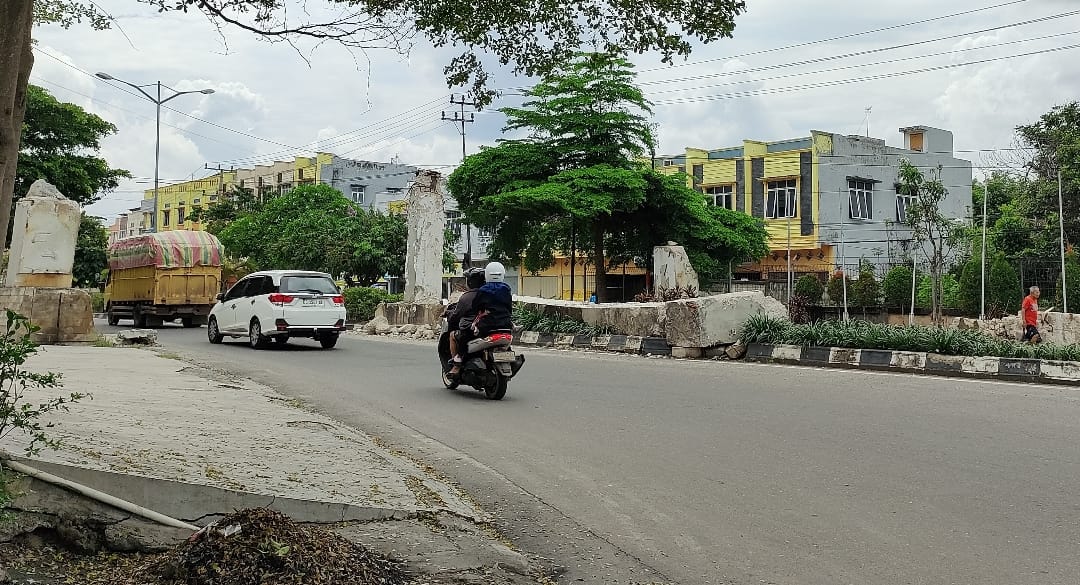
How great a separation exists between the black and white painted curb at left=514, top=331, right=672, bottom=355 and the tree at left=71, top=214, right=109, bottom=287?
3898 cm

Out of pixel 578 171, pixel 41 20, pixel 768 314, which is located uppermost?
pixel 578 171

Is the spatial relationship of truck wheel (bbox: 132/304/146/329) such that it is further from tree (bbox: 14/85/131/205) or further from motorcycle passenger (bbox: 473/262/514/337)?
motorcycle passenger (bbox: 473/262/514/337)

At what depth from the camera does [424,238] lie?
88.7 feet

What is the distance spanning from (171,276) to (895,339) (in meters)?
→ 23.3

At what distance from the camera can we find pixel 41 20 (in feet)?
29.5

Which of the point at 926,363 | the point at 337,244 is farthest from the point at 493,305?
the point at 337,244

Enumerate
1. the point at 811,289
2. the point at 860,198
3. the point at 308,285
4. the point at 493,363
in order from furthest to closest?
the point at 860,198 → the point at 811,289 → the point at 308,285 → the point at 493,363

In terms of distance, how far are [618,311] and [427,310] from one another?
8.18 meters

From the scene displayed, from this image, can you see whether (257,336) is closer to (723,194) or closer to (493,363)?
(493,363)

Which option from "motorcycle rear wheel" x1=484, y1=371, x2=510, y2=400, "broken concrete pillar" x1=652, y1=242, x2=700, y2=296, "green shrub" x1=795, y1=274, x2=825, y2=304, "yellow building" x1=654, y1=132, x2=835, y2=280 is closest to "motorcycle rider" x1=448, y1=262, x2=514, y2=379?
"motorcycle rear wheel" x1=484, y1=371, x2=510, y2=400

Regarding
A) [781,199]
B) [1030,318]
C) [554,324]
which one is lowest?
[554,324]

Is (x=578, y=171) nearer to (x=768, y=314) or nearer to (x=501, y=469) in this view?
(x=768, y=314)

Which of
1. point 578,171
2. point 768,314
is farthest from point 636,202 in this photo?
point 768,314

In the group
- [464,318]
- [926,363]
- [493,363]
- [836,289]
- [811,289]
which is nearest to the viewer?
[493,363]
